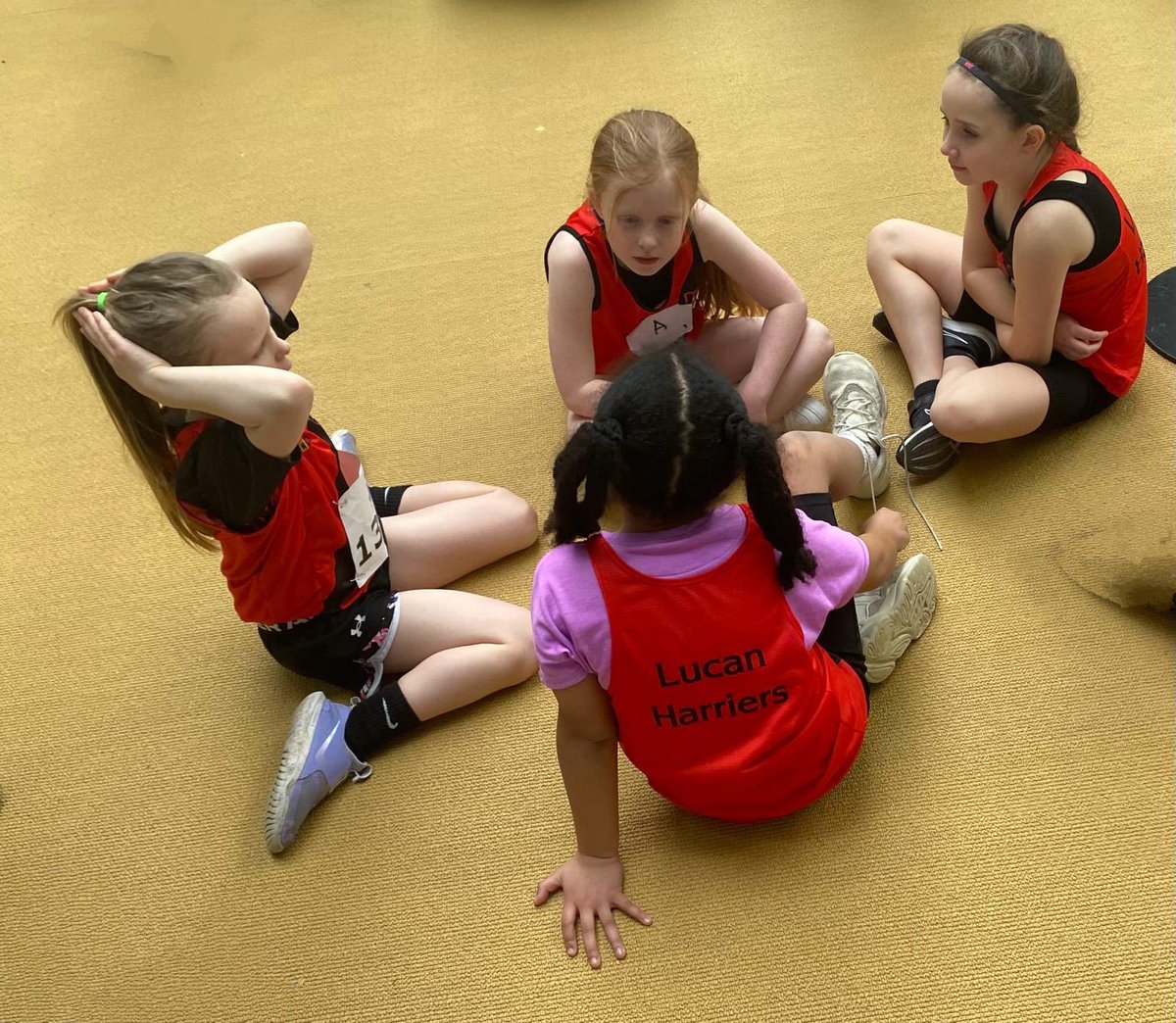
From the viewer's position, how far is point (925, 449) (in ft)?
4.48

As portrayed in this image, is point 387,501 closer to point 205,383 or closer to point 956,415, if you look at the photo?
point 205,383

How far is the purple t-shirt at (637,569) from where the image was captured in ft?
2.90

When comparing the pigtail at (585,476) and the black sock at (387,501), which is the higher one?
the pigtail at (585,476)

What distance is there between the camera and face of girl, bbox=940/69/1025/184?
1.21 metres

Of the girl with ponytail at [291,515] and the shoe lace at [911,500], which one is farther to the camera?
the shoe lace at [911,500]

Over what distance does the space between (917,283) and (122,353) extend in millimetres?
1071

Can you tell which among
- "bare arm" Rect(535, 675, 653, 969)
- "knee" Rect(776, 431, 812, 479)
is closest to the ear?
"knee" Rect(776, 431, 812, 479)

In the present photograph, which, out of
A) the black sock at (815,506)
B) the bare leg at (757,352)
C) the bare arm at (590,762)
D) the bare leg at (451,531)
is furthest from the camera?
the bare leg at (757,352)

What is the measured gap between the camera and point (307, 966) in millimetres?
1046

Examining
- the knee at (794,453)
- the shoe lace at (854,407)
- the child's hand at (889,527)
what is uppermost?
the knee at (794,453)

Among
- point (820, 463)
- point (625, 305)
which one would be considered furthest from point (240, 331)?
point (820, 463)

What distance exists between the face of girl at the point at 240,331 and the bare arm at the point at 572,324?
40 centimetres

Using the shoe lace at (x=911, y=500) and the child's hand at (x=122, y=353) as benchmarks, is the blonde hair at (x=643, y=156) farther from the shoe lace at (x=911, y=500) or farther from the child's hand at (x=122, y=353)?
the child's hand at (x=122, y=353)

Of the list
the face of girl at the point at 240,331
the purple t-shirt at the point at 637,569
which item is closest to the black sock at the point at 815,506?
the purple t-shirt at the point at 637,569
